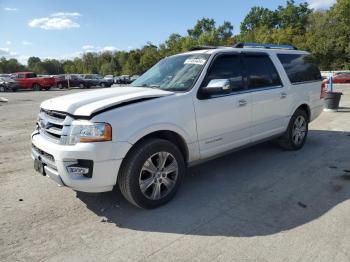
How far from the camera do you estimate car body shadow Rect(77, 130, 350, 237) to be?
11.6 feet

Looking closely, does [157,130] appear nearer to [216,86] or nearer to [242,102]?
[216,86]

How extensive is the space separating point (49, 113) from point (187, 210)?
6.58ft

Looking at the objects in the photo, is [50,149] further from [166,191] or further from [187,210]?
[187,210]

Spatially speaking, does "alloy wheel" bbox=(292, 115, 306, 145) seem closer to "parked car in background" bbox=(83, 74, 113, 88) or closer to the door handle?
the door handle

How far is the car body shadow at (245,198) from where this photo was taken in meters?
3.55

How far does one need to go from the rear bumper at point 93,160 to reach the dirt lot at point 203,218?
1.55ft

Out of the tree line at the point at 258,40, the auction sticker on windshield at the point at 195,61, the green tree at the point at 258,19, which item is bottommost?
the auction sticker on windshield at the point at 195,61

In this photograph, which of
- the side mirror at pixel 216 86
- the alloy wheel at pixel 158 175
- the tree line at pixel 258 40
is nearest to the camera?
the alloy wheel at pixel 158 175

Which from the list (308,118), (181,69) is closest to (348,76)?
(308,118)

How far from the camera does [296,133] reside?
6.27 metres

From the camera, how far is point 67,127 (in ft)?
11.7

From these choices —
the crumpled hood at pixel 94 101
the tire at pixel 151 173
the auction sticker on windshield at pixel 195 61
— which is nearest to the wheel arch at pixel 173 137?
the tire at pixel 151 173

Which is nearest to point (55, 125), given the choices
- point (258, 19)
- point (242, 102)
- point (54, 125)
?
point (54, 125)

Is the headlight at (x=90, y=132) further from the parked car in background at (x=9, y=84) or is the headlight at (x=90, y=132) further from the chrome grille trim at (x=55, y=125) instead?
the parked car in background at (x=9, y=84)
